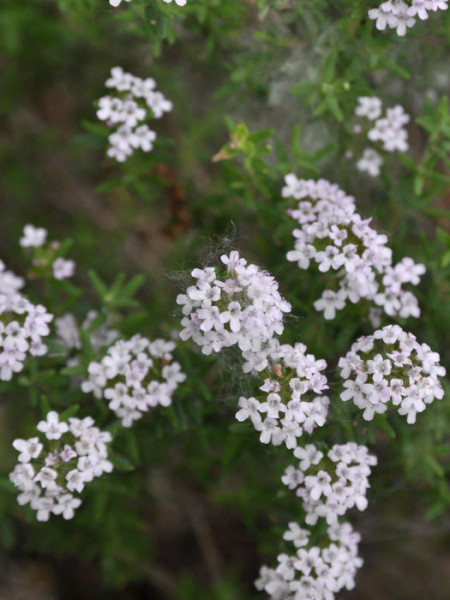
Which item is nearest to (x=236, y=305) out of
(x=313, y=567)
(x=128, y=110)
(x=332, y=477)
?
(x=332, y=477)

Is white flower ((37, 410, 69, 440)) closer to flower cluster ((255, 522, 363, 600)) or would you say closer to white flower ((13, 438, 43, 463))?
white flower ((13, 438, 43, 463))

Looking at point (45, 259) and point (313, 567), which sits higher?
point (45, 259)

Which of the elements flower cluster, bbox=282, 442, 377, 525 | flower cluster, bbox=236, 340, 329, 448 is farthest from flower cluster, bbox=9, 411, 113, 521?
flower cluster, bbox=282, 442, 377, 525

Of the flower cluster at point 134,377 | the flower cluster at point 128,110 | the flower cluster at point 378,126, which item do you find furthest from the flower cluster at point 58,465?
the flower cluster at point 378,126

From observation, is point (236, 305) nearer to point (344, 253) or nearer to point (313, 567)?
point (344, 253)

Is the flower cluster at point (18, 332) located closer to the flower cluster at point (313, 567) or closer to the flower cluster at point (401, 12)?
the flower cluster at point (313, 567)

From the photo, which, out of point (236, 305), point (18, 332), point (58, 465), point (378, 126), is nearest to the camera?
point (236, 305)
